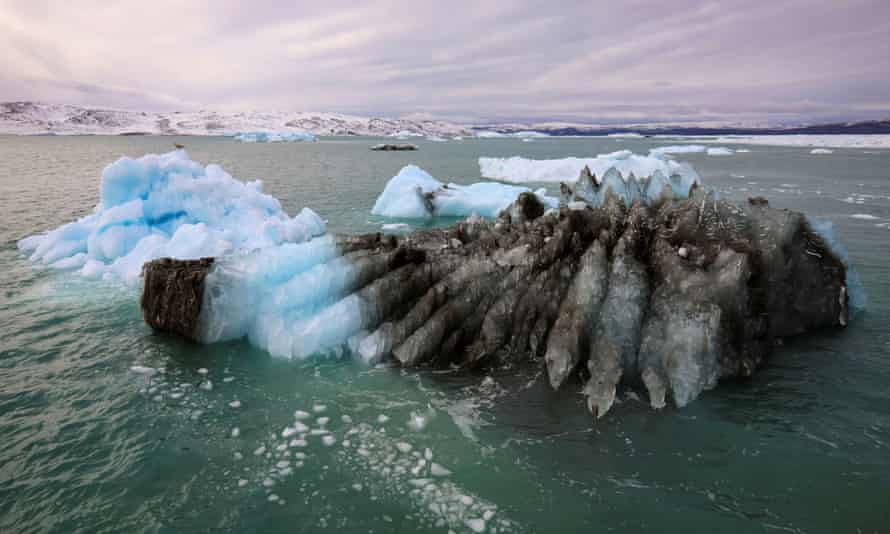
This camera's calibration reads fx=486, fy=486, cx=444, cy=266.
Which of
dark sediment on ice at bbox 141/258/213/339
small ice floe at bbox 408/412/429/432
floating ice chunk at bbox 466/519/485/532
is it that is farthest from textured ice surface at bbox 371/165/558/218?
floating ice chunk at bbox 466/519/485/532

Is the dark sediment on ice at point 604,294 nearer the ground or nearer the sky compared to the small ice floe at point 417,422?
nearer the sky

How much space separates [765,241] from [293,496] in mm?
9095

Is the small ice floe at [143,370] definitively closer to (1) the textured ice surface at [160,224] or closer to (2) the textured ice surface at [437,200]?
(1) the textured ice surface at [160,224]

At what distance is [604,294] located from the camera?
27.6ft

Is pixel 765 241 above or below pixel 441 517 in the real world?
above

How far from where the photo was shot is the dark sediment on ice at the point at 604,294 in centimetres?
768

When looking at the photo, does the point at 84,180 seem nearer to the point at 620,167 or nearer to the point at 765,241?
the point at 620,167

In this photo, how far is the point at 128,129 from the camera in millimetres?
174000

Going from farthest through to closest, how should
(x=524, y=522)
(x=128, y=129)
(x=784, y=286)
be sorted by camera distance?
(x=128, y=129), (x=784, y=286), (x=524, y=522)

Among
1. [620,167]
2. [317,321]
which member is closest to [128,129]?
[620,167]

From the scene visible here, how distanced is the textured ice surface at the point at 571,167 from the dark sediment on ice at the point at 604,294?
26044mm

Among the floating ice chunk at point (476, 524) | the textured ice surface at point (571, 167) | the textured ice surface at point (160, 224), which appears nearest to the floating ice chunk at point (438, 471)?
the floating ice chunk at point (476, 524)

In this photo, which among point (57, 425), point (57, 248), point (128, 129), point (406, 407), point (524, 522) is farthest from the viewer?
point (128, 129)

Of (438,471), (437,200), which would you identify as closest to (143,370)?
(438,471)
